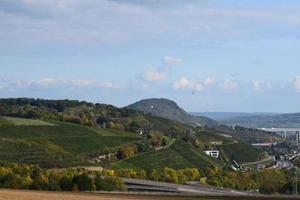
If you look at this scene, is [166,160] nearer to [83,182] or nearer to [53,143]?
[53,143]

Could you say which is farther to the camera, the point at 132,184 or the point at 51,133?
the point at 51,133

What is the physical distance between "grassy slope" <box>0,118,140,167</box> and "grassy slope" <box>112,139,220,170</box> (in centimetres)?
905

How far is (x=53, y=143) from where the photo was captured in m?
173

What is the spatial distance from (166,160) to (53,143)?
103 ft

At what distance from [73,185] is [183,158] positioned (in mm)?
104233

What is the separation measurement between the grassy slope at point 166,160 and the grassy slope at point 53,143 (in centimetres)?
905

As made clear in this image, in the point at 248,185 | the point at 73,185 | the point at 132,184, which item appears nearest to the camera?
the point at 73,185

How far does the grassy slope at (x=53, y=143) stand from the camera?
149750 millimetres

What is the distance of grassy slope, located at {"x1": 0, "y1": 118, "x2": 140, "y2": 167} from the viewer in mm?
149750

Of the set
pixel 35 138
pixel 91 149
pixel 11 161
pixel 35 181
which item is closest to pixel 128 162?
pixel 91 149

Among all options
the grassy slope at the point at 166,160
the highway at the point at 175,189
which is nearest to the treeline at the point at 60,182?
Result: the highway at the point at 175,189

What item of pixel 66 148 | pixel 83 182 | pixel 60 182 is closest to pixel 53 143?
pixel 66 148

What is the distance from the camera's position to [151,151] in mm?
187500

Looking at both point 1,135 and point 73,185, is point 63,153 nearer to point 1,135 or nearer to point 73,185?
point 1,135
